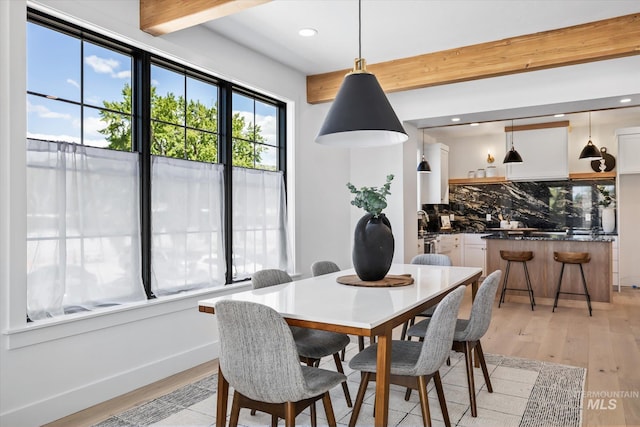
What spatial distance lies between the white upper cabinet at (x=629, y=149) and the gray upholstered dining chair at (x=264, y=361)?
699cm

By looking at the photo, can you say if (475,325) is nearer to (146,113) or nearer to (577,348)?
(577,348)

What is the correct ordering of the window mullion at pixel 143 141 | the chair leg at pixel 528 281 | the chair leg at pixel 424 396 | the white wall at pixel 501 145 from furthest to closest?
the white wall at pixel 501 145 < the chair leg at pixel 528 281 < the window mullion at pixel 143 141 < the chair leg at pixel 424 396

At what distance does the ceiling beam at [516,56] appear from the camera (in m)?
3.56

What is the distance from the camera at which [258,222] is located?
4375mm

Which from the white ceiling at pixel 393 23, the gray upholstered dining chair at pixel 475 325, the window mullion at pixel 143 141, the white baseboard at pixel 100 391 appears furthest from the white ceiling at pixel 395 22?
the white baseboard at pixel 100 391

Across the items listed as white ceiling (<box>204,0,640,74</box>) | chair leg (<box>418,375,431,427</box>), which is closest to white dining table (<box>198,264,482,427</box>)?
chair leg (<box>418,375,431,427</box>)

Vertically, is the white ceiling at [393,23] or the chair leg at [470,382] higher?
the white ceiling at [393,23]

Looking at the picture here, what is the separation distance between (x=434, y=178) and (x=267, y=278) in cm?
612

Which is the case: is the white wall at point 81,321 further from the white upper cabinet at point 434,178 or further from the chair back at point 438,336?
the white upper cabinet at point 434,178

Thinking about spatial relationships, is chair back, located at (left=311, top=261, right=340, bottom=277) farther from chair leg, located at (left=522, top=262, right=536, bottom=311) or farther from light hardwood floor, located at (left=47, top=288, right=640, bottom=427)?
chair leg, located at (left=522, top=262, right=536, bottom=311)

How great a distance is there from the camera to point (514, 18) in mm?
3543

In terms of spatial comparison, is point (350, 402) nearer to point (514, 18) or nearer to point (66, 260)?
point (66, 260)

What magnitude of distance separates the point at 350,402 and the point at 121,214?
1.92 metres

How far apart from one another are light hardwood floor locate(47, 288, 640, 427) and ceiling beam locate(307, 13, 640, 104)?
2403 mm
